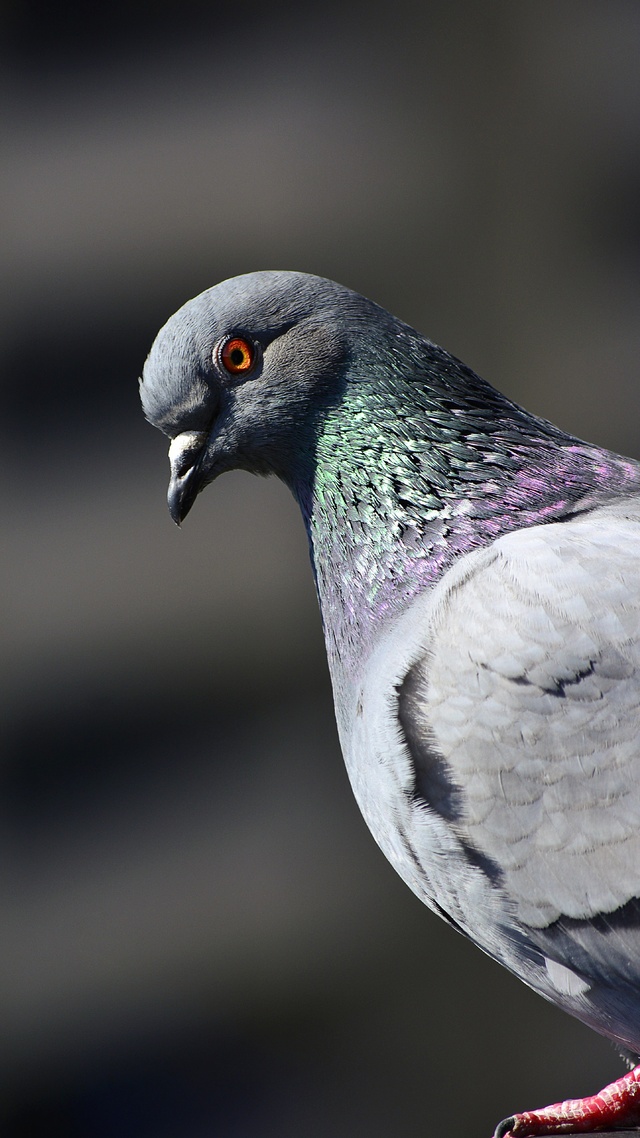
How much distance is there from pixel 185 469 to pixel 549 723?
692mm

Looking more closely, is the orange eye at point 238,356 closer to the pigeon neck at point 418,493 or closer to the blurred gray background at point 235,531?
the pigeon neck at point 418,493

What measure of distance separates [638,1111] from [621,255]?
3.29m

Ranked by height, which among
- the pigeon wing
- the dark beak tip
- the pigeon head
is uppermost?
the pigeon head

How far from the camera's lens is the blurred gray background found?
4027 mm

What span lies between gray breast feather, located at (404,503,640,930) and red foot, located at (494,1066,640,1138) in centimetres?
38

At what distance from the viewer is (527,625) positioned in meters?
1.47

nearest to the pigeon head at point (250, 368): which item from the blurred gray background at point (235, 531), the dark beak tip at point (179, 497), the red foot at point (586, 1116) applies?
the dark beak tip at point (179, 497)

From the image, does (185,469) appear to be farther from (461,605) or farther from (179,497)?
(461,605)

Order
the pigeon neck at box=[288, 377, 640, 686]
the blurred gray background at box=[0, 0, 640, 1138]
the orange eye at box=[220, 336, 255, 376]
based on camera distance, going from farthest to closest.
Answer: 1. the blurred gray background at box=[0, 0, 640, 1138]
2. the orange eye at box=[220, 336, 255, 376]
3. the pigeon neck at box=[288, 377, 640, 686]

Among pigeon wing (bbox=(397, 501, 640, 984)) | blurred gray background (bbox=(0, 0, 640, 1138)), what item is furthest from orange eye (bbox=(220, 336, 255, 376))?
blurred gray background (bbox=(0, 0, 640, 1138))

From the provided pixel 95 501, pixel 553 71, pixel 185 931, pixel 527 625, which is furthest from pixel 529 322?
pixel 527 625

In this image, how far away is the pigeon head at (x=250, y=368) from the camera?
1681 mm

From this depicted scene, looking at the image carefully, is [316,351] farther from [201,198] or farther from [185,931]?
[185,931]

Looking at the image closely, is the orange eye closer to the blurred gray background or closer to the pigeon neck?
the pigeon neck
